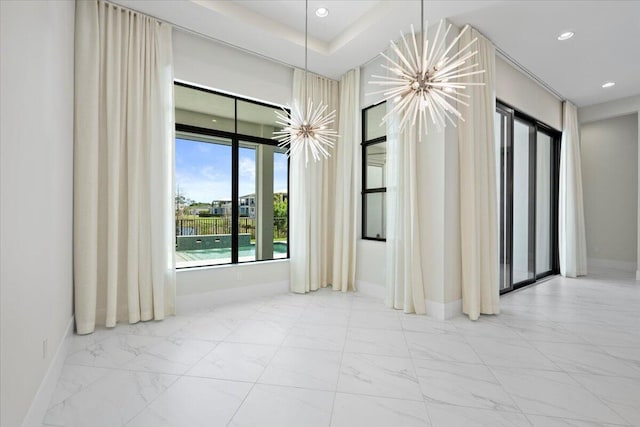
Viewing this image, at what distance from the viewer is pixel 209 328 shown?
9.94 ft

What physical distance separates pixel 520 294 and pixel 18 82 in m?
5.77

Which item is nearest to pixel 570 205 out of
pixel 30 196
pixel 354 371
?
pixel 354 371

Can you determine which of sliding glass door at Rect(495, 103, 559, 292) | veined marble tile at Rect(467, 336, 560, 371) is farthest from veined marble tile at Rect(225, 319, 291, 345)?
sliding glass door at Rect(495, 103, 559, 292)

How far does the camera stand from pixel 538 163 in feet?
17.3

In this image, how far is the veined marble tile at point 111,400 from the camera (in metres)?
1.68

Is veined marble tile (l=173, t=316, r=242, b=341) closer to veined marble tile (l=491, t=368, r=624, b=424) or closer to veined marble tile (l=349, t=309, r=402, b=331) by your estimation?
veined marble tile (l=349, t=309, r=402, b=331)

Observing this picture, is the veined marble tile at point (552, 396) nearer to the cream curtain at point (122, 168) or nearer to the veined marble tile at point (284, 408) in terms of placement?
the veined marble tile at point (284, 408)

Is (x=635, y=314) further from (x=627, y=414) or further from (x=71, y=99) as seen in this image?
(x=71, y=99)

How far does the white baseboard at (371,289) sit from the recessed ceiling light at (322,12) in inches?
144

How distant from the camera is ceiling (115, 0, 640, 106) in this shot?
3080 mm

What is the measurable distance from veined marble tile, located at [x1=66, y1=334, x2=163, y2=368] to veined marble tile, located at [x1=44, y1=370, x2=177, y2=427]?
222mm

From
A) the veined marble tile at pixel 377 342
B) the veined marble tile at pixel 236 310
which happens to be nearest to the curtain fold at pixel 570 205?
the veined marble tile at pixel 377 342

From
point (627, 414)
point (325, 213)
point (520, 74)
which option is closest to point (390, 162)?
point (325, 213)

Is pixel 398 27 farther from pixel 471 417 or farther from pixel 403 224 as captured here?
pixel 471 417
